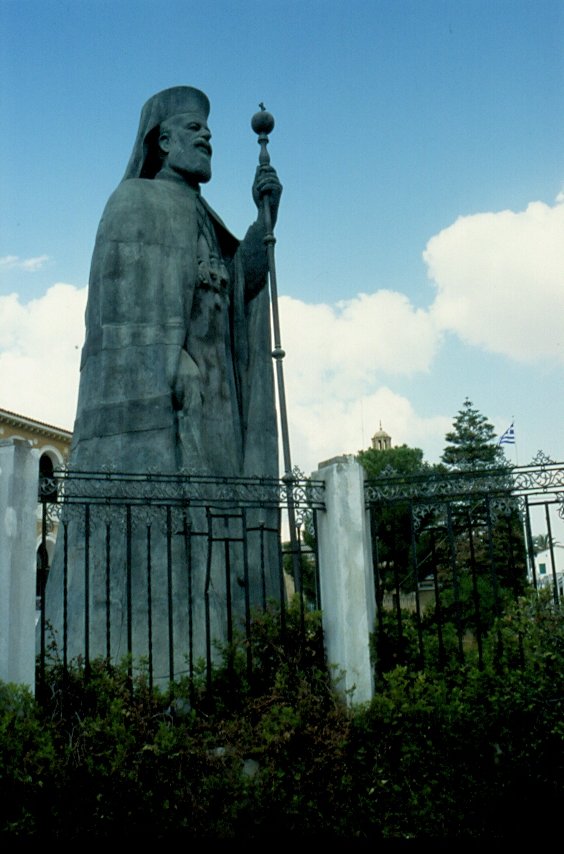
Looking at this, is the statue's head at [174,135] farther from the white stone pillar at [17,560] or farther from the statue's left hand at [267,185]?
the white stone pillar at [17,560]

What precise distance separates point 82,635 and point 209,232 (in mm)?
4412

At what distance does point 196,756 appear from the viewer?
6355 mm

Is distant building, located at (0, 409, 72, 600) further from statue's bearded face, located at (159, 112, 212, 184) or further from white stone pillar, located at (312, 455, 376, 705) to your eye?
white stone pillar, located at (312, 455, 376, 705)

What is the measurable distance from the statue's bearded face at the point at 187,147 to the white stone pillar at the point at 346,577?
4085mm

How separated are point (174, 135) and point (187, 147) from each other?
0.68 feet

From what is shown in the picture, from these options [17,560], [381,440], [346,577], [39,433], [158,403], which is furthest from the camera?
[381,440]

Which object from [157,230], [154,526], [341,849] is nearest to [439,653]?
[341,849]

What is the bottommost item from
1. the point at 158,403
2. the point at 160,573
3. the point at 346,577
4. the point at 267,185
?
the point at 346,577

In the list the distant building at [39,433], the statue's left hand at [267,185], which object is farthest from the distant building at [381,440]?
the statue's left hand at [267,185]

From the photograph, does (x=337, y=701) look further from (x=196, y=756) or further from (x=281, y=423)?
(x=281, y=423)

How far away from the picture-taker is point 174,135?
10344 millimetres

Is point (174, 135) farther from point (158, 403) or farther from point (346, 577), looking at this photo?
point (346, 577)

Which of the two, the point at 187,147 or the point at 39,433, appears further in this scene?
the point at 39,433

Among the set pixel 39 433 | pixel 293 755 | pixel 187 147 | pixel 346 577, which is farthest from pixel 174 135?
pixel 39 433
